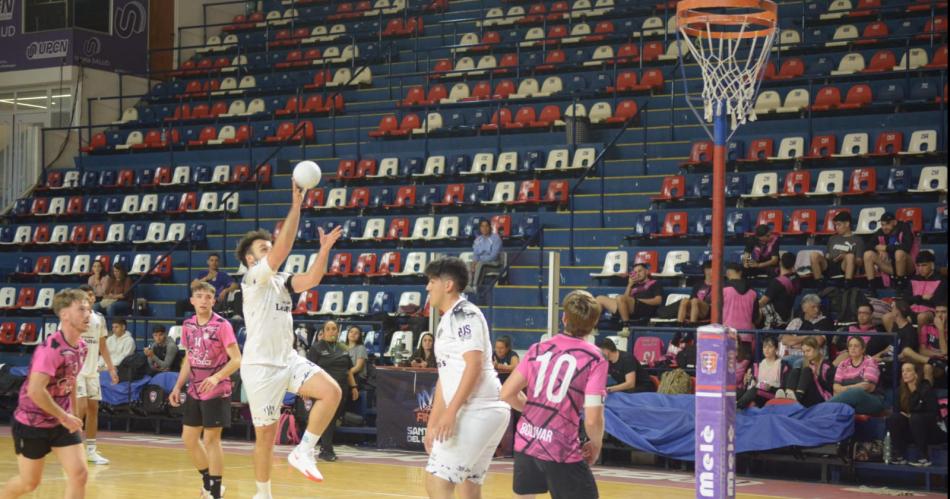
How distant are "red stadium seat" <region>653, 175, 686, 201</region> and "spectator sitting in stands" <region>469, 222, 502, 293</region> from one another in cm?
264

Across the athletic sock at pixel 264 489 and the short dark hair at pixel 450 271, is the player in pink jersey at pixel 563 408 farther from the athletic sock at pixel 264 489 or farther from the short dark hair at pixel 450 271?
the athletic sock at pixel 264 489

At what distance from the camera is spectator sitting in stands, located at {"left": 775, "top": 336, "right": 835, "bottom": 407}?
1434cm

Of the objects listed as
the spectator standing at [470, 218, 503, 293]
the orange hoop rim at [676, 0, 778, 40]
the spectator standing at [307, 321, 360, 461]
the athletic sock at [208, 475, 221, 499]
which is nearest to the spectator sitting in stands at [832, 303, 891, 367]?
the orange hoop rim at [676, 0, 778, 40]

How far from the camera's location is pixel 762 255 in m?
17.2

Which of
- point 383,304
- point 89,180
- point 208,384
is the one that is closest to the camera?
point 208,384

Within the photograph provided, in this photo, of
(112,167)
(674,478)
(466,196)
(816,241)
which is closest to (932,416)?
(674,478)

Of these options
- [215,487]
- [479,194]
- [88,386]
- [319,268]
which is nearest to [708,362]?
[319,268]

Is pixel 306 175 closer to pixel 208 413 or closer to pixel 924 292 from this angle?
pixel 208 413

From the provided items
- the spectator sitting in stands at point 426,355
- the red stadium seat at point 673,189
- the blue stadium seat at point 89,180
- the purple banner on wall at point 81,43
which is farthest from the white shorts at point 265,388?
the purple banner on wall at point 81,43

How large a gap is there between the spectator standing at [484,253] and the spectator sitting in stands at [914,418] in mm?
7317

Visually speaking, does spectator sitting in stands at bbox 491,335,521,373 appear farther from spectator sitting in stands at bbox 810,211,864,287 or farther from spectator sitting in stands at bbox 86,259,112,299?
spectator sitting in stands at bbox 86,259,112,299

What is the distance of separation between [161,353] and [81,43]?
493 inches

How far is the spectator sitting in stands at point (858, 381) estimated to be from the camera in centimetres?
1398

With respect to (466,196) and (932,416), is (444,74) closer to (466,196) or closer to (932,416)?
(466,196)
